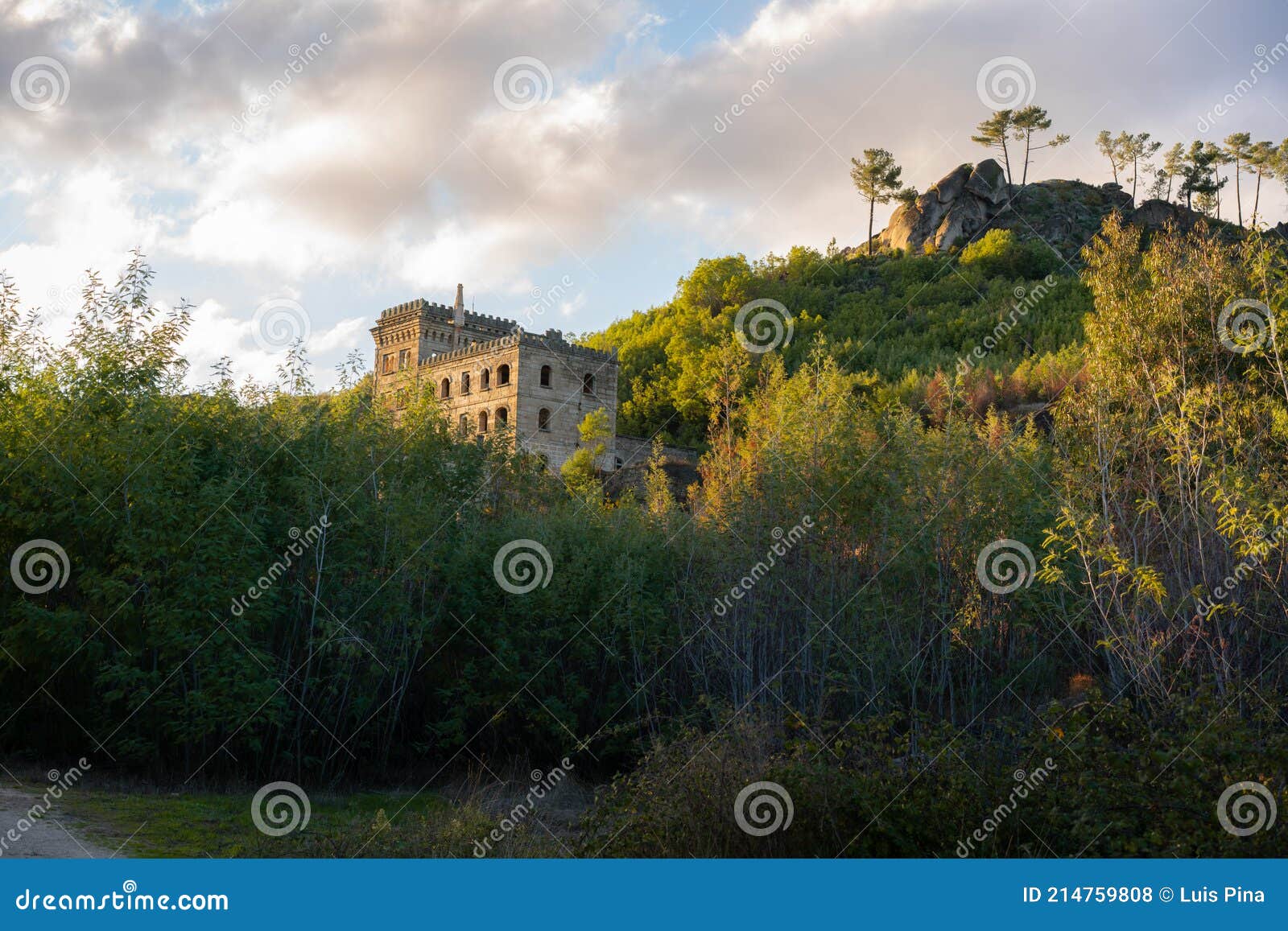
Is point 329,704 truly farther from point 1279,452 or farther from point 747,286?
point 747,286

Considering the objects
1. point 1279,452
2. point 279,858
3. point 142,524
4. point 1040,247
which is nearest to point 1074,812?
point 279,858

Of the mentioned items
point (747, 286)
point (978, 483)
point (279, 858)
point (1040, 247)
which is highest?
point (1040, 247)

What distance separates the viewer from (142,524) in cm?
1450

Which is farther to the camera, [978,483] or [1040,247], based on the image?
[1040,247]

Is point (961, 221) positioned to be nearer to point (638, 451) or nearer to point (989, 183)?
point (989, 183)

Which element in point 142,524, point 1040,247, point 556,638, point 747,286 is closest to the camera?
point 142,524

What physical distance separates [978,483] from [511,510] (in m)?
9.04
